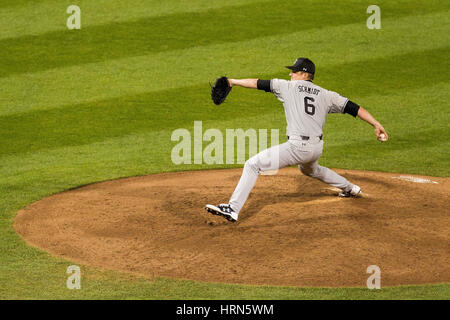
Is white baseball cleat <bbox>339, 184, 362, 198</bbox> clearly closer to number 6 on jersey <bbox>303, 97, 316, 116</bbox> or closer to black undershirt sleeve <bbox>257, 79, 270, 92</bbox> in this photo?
number 6 on jersey <bbox>303, 97, 316, 116</bbox>

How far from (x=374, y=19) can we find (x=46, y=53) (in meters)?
6.86

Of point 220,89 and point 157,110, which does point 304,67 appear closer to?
point 220,89

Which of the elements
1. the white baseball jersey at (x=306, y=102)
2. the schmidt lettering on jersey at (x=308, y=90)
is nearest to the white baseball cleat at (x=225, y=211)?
the white baseball jersey at (x=306, y=102)

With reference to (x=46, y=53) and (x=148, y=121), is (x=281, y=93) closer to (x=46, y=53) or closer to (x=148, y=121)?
(x=148, y=121)

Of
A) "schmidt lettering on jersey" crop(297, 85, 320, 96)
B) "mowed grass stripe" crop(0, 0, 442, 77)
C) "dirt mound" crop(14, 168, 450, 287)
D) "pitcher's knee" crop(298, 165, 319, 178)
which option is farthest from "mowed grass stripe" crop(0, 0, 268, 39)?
"schmidt lettering on jersey" crop(297, 85, 320, 96)

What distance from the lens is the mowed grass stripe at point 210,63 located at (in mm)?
12508

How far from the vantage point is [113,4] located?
606 inches

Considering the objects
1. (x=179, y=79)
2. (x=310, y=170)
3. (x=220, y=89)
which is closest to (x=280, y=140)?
(x=179, y=79)

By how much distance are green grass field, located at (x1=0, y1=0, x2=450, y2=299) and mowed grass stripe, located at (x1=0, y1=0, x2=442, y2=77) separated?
3 cm

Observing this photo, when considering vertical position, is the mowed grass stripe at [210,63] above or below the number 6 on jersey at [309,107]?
above

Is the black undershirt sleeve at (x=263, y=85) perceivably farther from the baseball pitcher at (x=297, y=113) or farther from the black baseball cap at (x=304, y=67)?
the black baseball cap at (x=304, y=67)

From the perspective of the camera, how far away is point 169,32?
14523mm

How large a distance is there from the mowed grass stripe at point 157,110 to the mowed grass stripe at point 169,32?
1.65m

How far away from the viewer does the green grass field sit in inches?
401
